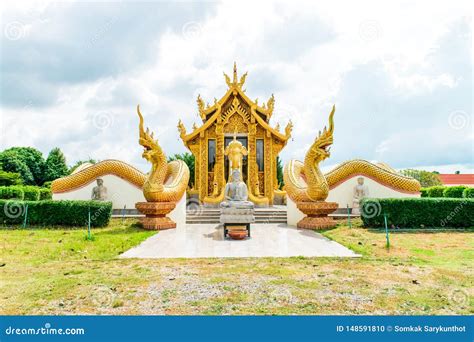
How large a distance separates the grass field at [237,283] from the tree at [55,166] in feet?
92.8

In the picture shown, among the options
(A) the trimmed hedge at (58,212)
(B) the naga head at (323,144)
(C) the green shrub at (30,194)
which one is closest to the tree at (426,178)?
(B) the naga head at (323,144)

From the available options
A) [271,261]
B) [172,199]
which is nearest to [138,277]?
[271,261]

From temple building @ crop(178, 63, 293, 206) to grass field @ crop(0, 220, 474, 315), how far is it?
8438 mm

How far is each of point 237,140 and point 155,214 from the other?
671cm

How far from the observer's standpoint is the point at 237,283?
12.7 feet

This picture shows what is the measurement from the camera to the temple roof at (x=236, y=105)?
48.5ft

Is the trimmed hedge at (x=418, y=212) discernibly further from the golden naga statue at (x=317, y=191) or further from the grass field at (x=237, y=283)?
the grass field at (x=237, y=283)

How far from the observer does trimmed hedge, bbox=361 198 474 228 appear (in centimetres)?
880

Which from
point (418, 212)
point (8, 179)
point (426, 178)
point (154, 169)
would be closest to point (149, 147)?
point (154, 169)

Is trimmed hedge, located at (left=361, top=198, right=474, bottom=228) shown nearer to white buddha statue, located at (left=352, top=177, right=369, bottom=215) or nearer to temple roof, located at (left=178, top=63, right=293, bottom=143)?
white buddha statue, located at (left=352, top=177, right=369, bottom=215)

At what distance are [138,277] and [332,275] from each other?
269 cm

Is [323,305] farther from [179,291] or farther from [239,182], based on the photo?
[239,182]

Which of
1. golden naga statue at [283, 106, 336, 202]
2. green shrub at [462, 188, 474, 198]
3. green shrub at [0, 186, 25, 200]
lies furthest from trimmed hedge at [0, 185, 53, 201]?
green shrub at [462, 188, 474, 198]

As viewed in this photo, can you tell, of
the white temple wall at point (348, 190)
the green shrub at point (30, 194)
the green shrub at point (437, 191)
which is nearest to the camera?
the white temple wall at point (348, 190)
